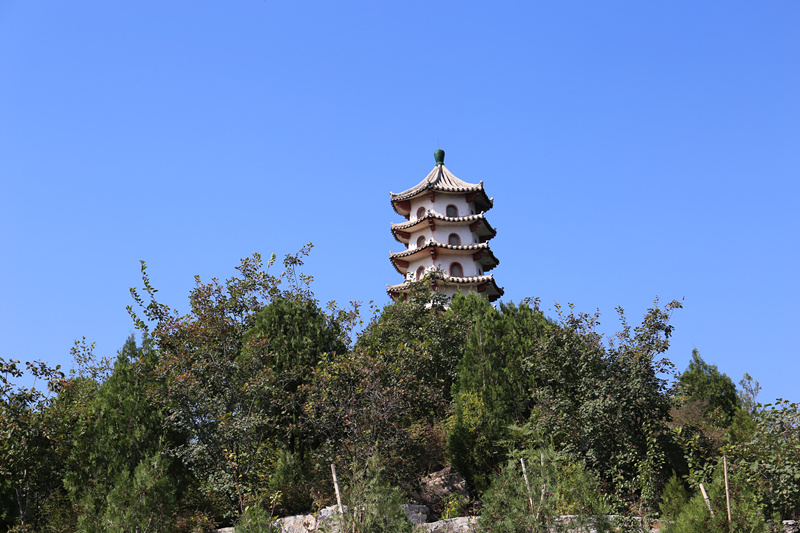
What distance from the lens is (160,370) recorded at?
1466 centimetres

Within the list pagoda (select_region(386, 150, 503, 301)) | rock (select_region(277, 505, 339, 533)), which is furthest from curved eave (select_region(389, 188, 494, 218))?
rock (select_region(277, 505, 339, 533))

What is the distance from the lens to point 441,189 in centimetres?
3462

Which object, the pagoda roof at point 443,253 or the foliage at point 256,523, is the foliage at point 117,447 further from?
the pagoda roof at point 443,253

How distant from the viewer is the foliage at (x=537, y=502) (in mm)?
11086

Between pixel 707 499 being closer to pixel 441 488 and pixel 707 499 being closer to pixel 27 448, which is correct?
pixel 441 488

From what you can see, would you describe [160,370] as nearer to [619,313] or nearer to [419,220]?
[619,313]

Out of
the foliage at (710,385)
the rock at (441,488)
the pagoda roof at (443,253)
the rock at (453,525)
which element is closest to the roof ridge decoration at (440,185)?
the pagoda roof at (443,253)

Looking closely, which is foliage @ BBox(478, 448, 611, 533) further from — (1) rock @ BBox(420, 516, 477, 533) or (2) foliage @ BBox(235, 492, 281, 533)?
(2) foliage @ BBox(235, 492, 281, 533)

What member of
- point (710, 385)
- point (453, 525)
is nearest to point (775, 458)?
point (453, 525)

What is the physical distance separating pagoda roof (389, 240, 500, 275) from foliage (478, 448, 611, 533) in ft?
70.5

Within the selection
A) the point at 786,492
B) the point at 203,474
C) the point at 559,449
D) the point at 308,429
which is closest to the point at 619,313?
the point at 559,449

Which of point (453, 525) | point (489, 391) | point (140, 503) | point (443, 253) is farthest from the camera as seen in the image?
point (443, 253)

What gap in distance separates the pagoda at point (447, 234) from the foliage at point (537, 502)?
788 inches

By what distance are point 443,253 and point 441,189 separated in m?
3.36
